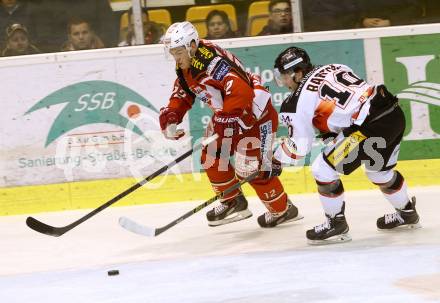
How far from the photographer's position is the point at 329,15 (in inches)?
258

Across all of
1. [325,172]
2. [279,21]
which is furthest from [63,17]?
[325,172]

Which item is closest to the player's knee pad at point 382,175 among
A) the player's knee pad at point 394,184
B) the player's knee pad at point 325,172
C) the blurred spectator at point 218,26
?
the player's knee pad at point 394,184

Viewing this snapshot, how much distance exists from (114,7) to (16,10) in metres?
0.67

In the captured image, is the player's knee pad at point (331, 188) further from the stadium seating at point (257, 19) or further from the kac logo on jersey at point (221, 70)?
the stadium seating at point (257, 19)

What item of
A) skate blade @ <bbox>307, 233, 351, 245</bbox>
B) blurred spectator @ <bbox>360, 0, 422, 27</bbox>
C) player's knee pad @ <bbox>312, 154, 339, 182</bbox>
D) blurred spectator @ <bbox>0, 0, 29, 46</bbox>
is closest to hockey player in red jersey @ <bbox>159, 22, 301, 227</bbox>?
player's knee pad @ <bbox>312, 154, 339, 182</bbox>

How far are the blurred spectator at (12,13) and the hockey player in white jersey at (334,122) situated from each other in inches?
101

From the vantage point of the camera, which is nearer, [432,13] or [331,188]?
[331,188]

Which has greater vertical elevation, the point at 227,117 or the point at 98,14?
the point at 98,14

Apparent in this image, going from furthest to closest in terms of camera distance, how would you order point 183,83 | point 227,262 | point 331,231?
1. point 183,83
2. point 331,231
3. point 227,262

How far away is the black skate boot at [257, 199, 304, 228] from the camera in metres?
5.45

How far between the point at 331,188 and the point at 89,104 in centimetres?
231

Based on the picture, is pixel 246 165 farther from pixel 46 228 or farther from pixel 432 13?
pixel 432 13

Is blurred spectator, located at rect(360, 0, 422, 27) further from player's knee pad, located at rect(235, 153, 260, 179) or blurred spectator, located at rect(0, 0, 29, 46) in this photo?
blurred spectator, located at rect(0, 0, 29, 46)

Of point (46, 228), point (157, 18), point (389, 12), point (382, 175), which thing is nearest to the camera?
point (382, 175)
